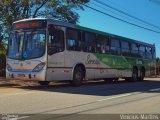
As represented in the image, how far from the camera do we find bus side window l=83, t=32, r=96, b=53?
2192cm

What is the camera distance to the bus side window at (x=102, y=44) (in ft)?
76.8

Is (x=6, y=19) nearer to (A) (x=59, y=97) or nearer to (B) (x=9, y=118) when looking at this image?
(A) (x=59, y=97)

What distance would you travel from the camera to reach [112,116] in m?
10.6

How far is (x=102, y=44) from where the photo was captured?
2400cm

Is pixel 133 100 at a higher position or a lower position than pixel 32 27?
lower

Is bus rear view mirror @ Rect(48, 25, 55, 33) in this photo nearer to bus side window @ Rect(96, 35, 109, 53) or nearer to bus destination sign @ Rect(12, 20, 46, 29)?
bus destination sign @ Rect(12, 20, 46, 29)

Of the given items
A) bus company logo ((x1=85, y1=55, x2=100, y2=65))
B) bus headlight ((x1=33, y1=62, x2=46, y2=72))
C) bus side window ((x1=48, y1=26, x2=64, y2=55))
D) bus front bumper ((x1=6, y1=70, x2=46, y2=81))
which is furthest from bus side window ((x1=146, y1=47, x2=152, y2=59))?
bus front bumper ((x1=6, y1=70, x2=46, y2=81))

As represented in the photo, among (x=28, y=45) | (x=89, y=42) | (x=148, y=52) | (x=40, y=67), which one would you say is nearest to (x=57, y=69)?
(x=40, y=67)

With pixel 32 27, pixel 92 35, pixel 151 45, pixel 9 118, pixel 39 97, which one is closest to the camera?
pixel 9 118

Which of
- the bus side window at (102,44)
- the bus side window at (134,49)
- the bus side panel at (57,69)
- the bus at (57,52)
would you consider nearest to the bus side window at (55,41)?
the bus at (57,52)

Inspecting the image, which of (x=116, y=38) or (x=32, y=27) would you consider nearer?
(x=32, y=27)

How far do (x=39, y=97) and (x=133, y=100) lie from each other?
3468mm

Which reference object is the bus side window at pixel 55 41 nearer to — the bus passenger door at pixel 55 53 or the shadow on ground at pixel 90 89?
the bus passenger door at pixel 55 53

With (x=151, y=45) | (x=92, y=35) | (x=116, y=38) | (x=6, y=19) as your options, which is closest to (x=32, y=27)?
(x=92, y=35)
